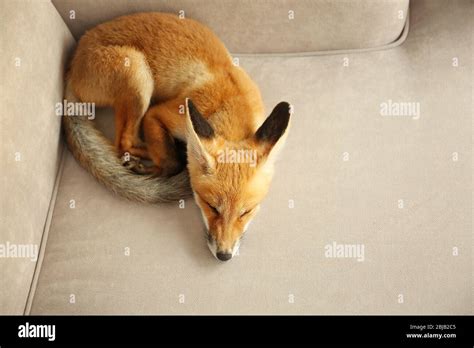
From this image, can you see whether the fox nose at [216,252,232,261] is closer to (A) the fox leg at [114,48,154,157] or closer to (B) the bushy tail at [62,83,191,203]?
(B) the bushy tail at [62,83,191,203]

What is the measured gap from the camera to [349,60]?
7.52 feet

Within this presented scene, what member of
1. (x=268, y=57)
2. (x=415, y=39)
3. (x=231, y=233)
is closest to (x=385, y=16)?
(x=415, y=39)

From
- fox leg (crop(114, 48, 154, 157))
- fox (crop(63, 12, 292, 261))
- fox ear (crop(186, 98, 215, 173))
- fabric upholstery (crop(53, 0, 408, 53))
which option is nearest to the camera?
fox ear (crop(186, 98, 215, 173))

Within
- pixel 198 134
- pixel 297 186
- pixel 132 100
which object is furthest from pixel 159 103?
pixel 297 186

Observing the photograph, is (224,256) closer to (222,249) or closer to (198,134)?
(222,249)

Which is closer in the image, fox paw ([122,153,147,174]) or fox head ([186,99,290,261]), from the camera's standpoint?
fox head ([186,99,290,261])

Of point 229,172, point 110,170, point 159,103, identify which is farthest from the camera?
point 159,103

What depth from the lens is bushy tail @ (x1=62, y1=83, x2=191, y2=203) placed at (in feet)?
6.21

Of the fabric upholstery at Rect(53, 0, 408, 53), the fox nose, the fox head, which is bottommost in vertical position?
the fox nose

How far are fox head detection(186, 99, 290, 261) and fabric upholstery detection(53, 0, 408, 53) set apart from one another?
683mm

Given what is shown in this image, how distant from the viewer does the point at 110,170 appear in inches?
76.0

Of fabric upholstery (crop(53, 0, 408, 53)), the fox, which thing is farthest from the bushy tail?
fabric upholstery (crop(53, 0, 408, 53))

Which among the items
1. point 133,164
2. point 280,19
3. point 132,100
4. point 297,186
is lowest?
point 297,186

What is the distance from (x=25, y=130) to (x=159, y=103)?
595 millimetres
